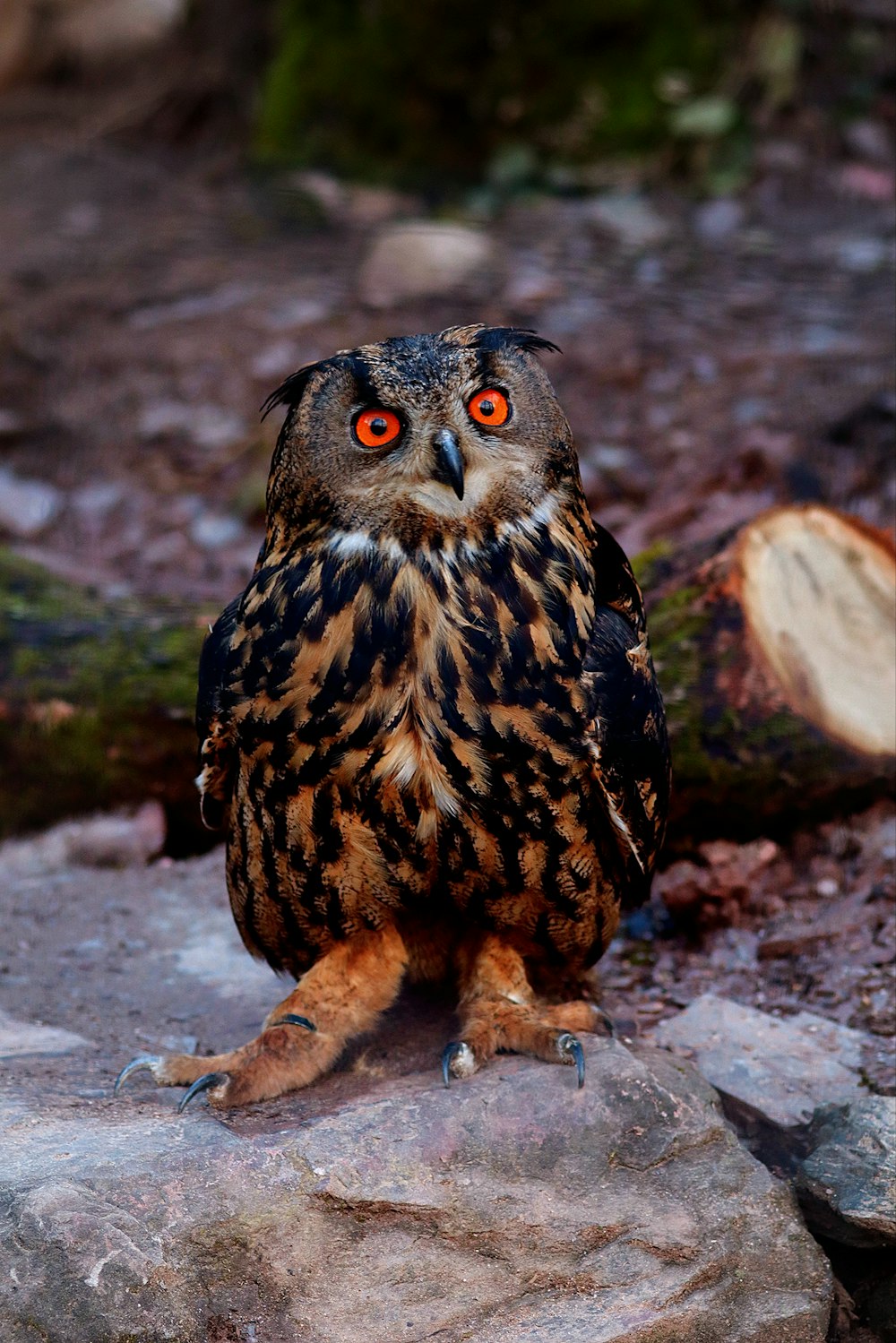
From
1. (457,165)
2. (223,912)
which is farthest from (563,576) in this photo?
(457,165)

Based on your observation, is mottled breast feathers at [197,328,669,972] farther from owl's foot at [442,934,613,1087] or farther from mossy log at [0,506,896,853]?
mossy log at [0,506,896,853]

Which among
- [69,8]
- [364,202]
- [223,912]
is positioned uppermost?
[69,8]

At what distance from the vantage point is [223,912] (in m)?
4.53

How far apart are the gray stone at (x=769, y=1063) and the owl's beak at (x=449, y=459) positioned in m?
1.55

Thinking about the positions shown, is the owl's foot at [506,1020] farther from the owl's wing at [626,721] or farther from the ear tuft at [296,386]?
the ear tuft at [296,386]

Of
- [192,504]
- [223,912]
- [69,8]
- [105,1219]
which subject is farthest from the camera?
[69,8]

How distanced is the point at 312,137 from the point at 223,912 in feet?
20.5

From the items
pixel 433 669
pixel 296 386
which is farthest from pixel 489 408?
pixel 433 669

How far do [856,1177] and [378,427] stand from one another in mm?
1742

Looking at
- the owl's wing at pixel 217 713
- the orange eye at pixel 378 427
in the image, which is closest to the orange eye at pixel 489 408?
the orange eye at pixel 378 427

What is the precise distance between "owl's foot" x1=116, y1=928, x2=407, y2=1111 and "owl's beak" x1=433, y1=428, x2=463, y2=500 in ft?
3.50

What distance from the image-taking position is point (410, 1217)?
2740 mm

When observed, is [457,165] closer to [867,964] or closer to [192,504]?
[192,504]

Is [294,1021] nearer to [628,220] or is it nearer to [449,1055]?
[449,1055]
